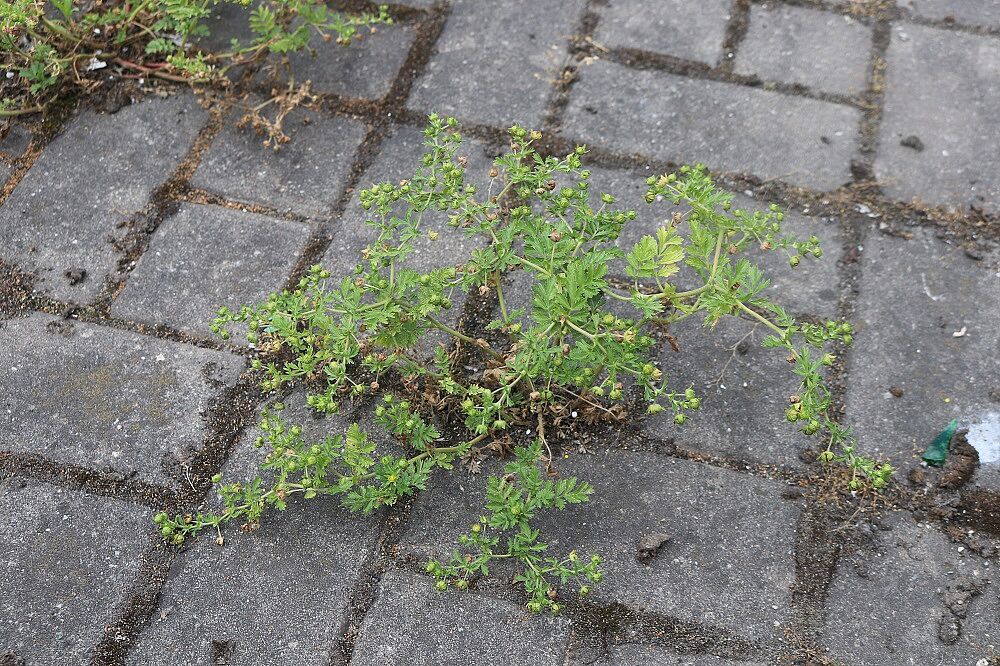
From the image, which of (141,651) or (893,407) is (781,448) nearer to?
(893,407)

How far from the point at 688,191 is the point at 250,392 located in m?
1.28

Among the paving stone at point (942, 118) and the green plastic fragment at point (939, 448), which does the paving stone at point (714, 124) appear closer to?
the paving stone at point (942, 118)

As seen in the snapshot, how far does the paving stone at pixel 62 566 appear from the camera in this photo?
7.71 feet

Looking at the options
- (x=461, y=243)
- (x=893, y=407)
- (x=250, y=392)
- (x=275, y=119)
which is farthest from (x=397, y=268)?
(x=893, y=407)

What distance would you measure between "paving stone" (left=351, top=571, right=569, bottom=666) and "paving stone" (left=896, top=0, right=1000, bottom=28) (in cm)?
275

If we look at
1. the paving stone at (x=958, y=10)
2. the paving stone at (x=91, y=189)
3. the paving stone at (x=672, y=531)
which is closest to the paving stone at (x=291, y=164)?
the paving stone at (x=91, y=189)

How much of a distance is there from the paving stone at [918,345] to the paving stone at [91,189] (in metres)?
2.22

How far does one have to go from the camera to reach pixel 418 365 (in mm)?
2508

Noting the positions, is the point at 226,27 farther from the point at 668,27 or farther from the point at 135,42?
the point at 668,27

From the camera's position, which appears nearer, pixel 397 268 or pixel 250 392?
pixel 250 392

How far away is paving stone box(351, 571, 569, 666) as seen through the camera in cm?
229

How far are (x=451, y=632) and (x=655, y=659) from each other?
47 cm

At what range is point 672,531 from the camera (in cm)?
247

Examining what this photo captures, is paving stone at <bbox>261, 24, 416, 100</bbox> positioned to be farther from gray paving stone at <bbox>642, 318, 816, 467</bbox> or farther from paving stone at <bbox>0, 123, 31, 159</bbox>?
gray paving stone at <bbox>642, 318, 816, 467</bbox>
